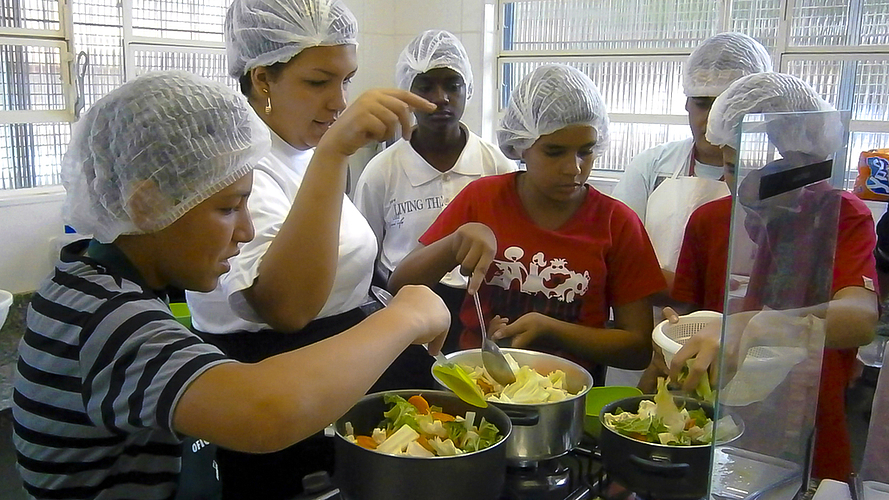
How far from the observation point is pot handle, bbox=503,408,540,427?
0.86 m

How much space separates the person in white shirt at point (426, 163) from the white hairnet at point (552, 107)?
516 millimetres

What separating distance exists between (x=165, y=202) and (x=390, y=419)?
37 centimetres

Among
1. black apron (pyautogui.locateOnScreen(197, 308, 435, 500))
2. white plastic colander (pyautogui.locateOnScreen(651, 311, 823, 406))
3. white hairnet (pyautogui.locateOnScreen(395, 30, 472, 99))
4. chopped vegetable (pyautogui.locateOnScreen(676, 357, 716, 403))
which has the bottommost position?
black apron (pyautogui.locateOnScreen(197, 308, 435, 500))

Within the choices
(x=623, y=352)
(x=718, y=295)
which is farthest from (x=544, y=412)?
(x=718, y=295)

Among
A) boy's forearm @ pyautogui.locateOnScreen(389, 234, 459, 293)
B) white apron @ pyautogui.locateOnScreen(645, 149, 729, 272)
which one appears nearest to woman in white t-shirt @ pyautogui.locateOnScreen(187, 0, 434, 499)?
boy's forearm @ pyautogui.locateOnScreen(389, 234, 459, 293)

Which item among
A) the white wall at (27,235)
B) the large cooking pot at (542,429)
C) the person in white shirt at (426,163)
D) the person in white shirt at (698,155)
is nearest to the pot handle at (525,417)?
the large cooking pot at (542,429)

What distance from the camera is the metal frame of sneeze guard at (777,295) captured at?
0.61m

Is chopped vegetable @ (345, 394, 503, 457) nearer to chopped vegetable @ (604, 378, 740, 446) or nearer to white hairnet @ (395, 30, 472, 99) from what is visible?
chopped vegetable @ (604, 378, 740, 446)

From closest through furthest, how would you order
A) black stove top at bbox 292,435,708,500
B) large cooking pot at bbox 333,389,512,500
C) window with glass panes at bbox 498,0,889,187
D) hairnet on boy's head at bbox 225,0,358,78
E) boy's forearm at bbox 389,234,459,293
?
large cooking pot at bbox 333,389,512,500
black stove top at bbox 292,435,708,500
hairnet on boy's head at bbox 225,0,358,78
boy's forearm at bbox 389,234,459,293
window with glass panes at bbox 498,0,889,187

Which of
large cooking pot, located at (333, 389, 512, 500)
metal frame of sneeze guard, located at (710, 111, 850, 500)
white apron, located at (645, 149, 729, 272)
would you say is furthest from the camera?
white apron, located at (645, 149, 729, 272)

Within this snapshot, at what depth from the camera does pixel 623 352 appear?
122cm

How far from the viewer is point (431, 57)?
197cm

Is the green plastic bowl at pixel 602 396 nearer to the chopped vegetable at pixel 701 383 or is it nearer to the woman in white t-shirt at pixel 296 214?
the chopped vegetable at pixel 701 383

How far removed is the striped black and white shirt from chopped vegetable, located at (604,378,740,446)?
1.58ft
